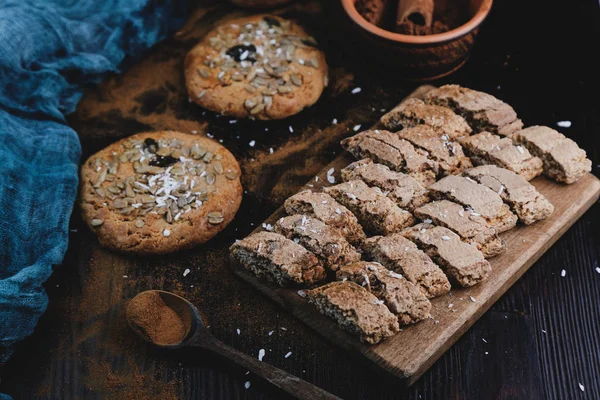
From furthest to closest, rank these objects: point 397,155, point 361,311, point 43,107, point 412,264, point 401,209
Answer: point 43,107
point 397,155
point 401,209
point 412,264
point 361,311

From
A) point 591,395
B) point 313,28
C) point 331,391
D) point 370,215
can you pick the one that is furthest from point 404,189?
point 313,28

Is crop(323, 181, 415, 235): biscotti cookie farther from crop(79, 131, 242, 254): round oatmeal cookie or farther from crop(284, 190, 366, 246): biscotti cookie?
crop(79, 131, 242, 254): round oatmeal cookie

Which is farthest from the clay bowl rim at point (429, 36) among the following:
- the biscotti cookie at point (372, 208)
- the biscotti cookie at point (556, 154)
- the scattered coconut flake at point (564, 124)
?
the biscotti cookie at point (372, 208)

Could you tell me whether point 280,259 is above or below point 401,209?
below

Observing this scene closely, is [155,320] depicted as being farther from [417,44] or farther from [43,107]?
[417,44]

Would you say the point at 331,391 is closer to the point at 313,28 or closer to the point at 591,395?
the point at 591,395

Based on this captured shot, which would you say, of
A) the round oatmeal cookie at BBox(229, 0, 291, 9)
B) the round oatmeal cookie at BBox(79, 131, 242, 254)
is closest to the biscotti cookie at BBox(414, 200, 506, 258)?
the round oatmeal cookie at BBox(79, 131, 242, 254)

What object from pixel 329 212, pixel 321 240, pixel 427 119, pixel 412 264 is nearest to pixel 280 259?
pixel 321 240
